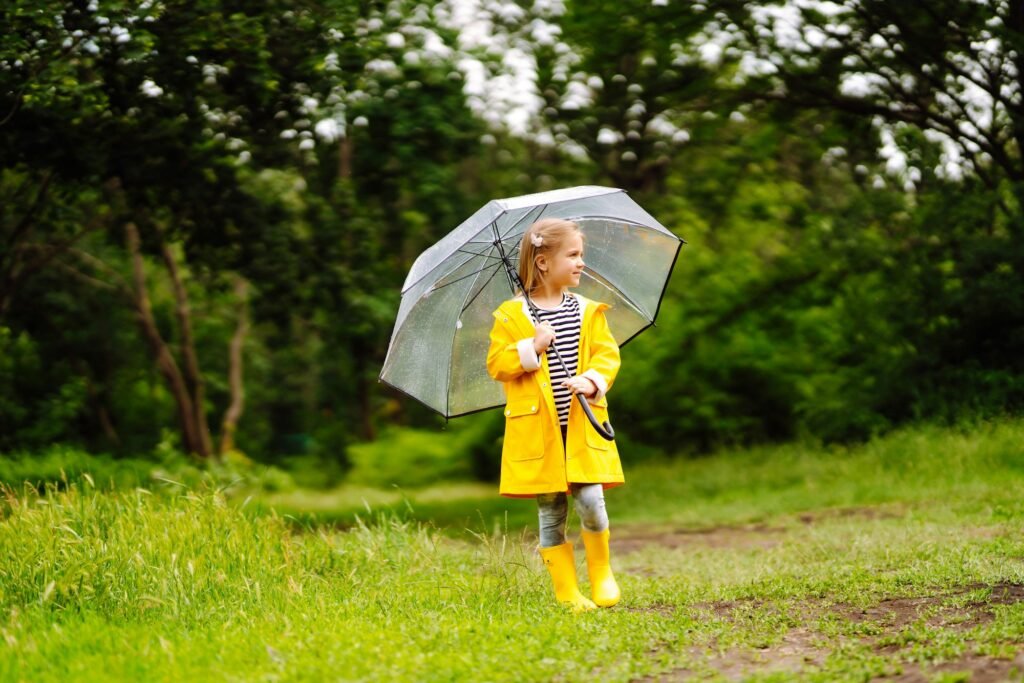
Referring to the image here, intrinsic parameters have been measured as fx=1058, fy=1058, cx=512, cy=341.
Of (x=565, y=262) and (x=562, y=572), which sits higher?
(x=565, y=262)

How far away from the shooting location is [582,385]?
5379mm

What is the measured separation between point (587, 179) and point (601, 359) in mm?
16943

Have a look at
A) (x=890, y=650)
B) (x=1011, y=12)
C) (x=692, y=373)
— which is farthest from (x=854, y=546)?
(x=692, y=373)

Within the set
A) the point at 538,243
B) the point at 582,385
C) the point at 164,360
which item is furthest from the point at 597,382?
the point at 164,360

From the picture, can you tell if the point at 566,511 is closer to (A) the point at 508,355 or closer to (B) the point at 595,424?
(B) the point at 595,424

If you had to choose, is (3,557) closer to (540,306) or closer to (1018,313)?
(540,306)

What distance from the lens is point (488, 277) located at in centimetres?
626

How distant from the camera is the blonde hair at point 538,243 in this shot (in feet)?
18.5

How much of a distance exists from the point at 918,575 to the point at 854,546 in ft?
5.68

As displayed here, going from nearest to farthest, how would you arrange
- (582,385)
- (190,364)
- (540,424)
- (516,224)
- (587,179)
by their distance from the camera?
(582,385)
(540,424)
(516,224)
(587,179)
(190,364)

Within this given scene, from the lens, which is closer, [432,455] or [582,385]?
[582,385]

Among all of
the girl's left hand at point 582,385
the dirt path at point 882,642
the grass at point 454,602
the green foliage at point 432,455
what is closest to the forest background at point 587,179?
the green foliage at point 432,455

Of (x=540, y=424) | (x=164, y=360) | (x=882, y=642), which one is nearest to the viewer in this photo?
(x=882, y=642)

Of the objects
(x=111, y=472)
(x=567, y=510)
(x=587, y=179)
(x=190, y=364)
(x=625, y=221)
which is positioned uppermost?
(x=625, y=221)
